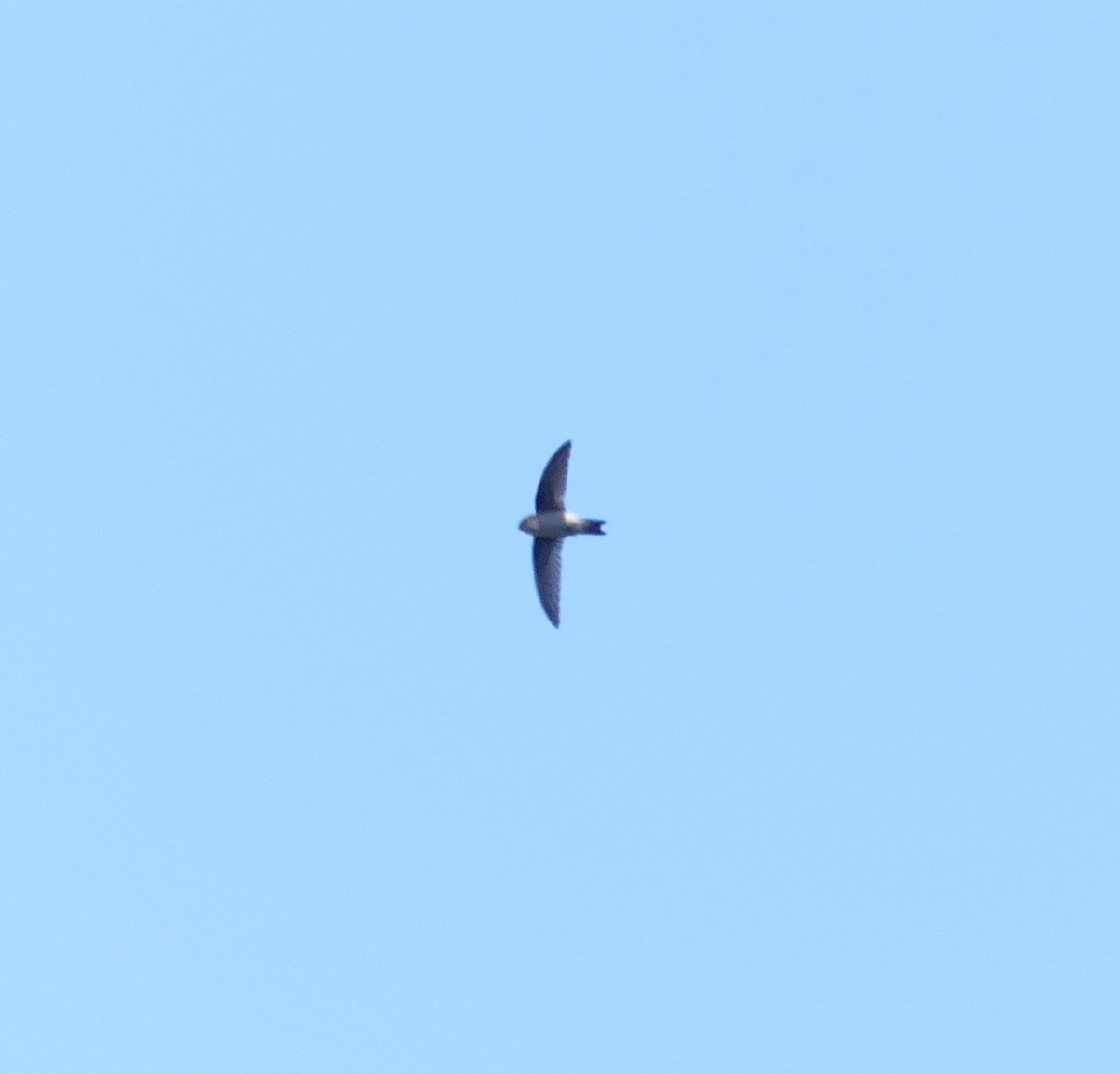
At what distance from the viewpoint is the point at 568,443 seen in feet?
187

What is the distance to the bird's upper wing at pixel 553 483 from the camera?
56844 millimetres

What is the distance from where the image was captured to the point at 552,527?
5662 centimetres

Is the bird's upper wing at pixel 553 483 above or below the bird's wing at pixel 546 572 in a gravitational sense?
above

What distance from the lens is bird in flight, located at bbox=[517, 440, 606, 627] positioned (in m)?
56.5

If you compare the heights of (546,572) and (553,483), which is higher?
(553,483)

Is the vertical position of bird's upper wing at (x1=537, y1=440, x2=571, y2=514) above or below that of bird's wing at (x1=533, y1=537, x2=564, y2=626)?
above

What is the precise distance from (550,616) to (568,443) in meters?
3.30

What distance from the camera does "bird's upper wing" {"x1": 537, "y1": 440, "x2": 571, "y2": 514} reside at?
5684 cm

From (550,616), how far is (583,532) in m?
1.83

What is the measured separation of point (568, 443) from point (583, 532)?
5.83ft

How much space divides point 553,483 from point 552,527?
87 centimetres

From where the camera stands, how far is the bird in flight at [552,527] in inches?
2224

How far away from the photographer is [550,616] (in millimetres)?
57188
